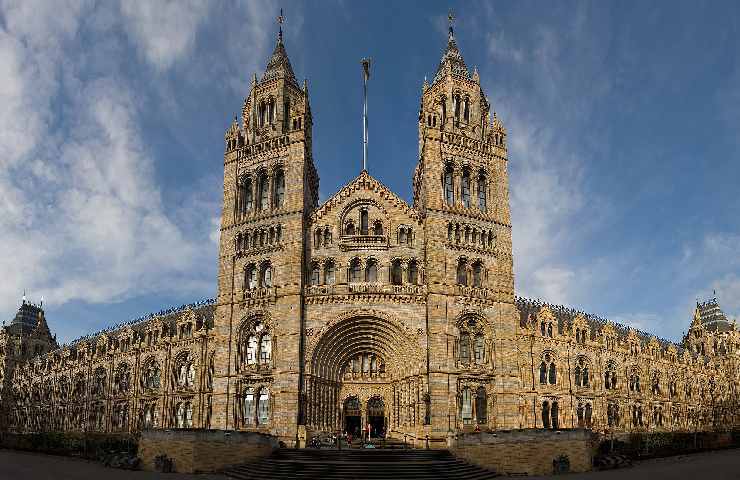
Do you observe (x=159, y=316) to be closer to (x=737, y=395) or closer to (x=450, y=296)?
(x=450, y=296)

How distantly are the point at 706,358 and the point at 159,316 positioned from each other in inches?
3069

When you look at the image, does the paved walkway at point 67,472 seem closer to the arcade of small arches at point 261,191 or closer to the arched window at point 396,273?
the arched window at point 396,273

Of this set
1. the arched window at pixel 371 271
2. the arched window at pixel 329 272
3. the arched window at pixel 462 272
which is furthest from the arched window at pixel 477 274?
the arched window at pixel 329 272

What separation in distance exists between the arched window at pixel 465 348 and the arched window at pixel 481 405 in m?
2.50

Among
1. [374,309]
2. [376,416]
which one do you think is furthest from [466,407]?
[374,309]

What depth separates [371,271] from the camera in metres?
→ 51.6

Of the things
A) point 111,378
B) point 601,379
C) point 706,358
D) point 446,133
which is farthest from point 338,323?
point 706,358

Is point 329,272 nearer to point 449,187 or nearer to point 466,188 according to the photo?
point 449,187

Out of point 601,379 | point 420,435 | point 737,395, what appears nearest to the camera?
point 420,435

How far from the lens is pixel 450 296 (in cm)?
5006

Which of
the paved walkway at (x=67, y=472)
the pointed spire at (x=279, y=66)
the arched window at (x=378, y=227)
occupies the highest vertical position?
the pointed spire at (x=279, y=66)

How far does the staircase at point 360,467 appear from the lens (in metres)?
34.8

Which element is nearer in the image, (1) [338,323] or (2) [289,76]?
(1) [338,323]

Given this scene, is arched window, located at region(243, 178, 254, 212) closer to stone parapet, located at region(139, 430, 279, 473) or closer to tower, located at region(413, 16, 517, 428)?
tower, located at region(413, 16, 517, 428)
